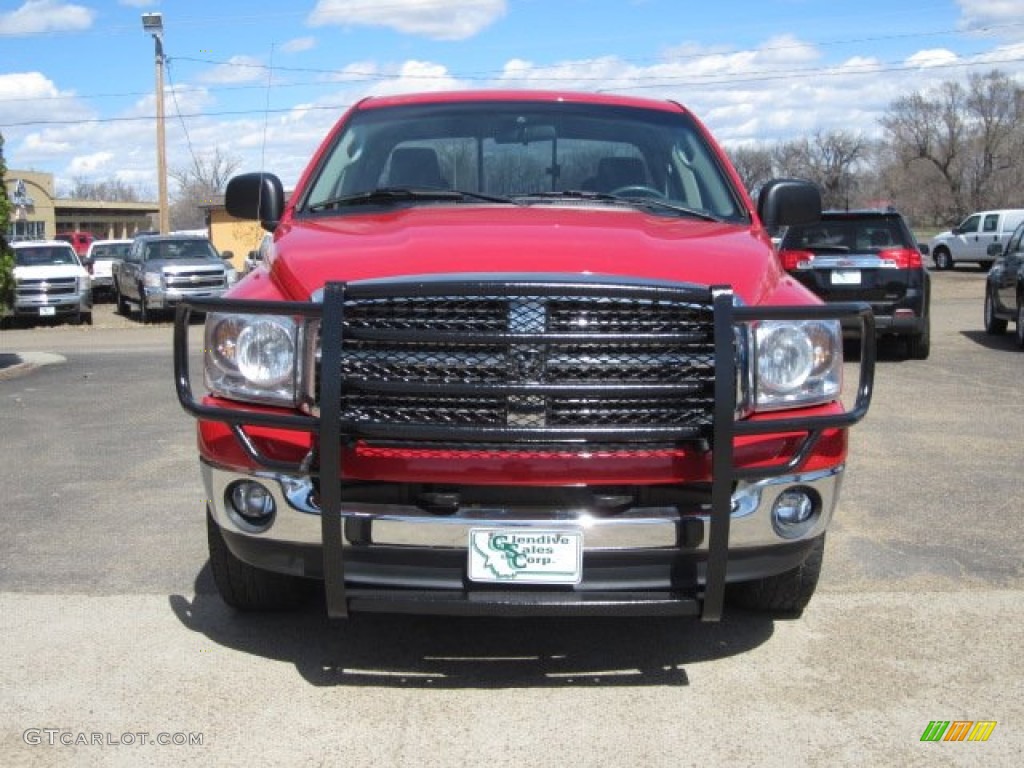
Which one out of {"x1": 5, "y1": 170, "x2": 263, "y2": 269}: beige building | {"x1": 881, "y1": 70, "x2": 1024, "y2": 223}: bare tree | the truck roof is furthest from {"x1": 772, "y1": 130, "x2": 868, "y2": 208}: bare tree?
the truck roof

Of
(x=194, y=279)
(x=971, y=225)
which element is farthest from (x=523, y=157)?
(x=971, y=225)

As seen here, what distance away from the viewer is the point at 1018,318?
14641 millimetres

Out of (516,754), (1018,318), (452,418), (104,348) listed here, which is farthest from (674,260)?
(104,348)

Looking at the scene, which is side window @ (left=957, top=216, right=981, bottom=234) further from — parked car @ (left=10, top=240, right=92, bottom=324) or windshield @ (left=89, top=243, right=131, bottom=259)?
parked car @ (left=10, top=240, right=92, bottom=324)

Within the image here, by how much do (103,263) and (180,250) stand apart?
758cm

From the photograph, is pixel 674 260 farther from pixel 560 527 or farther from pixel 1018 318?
pixel 1018 318

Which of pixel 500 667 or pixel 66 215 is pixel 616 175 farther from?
pixel 66 215

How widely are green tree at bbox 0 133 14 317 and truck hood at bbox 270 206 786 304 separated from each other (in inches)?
422

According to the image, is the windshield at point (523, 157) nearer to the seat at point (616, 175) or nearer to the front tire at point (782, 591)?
the seat at point (616, 175)

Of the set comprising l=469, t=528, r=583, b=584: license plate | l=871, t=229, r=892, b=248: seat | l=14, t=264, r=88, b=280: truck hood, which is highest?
l=871, t=229, r=892, b=248: seat

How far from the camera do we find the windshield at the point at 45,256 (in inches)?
952

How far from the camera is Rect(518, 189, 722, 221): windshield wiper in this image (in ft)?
16.0

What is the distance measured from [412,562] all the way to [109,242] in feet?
108

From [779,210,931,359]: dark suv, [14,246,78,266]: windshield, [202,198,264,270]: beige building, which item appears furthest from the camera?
[202,198,264,270]: beige building
